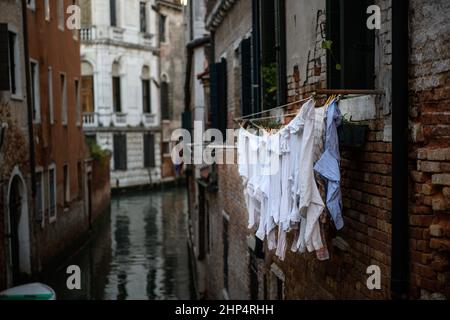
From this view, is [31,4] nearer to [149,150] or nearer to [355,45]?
[355,45]

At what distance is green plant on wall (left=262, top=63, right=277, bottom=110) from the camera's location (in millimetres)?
7996

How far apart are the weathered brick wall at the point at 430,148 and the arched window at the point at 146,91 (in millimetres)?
36915

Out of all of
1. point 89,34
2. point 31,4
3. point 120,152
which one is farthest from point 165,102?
point 31,4

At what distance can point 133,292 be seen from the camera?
15695 mm

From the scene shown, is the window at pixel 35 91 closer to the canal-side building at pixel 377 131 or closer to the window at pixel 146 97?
the canal-side building at pixel 377 131

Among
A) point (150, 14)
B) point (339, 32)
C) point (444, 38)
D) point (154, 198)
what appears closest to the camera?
point (444, 38)

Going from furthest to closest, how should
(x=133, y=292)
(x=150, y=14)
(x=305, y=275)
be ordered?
(x=150, y=14), (x=133, y=292), (x=305, y=275)

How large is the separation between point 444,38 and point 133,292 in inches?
515

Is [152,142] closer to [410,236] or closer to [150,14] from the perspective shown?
[150,14]

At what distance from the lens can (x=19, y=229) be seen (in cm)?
1430

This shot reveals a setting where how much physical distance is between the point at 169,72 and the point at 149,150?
600 cm

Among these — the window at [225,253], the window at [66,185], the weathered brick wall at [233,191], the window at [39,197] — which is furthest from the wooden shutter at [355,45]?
the window at [66,185]

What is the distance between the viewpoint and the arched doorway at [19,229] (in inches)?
540
